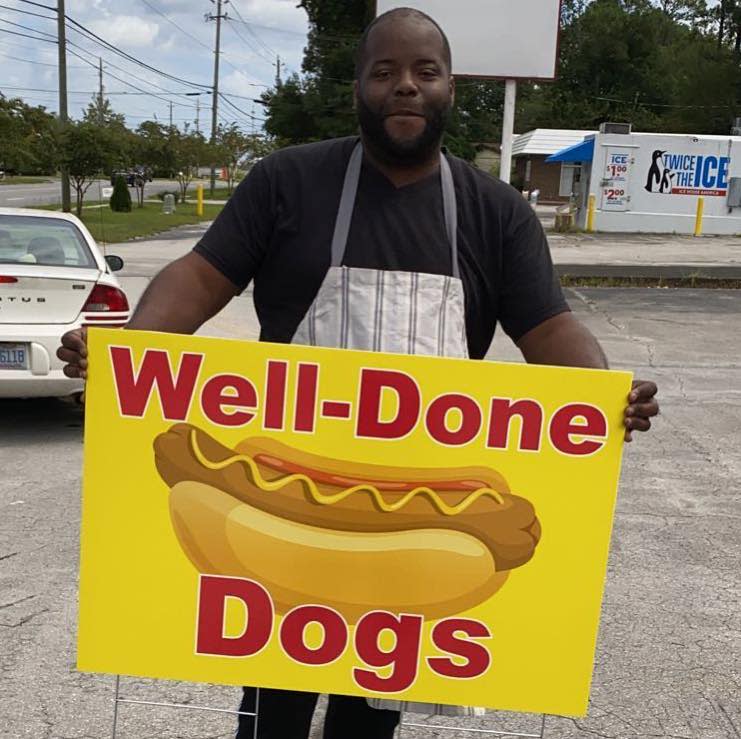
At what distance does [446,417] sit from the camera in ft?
6.28

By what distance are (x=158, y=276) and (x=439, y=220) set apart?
632 millimetres

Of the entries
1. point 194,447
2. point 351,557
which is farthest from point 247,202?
point 351,557

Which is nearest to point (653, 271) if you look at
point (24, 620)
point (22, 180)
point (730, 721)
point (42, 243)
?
point (42, 243)

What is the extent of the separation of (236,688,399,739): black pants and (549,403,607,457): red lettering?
0.82 meters

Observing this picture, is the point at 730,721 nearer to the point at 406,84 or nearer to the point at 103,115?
the point at 406,84

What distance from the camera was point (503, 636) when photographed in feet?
6.66

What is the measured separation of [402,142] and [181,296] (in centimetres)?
57

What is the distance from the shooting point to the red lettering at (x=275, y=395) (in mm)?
1911

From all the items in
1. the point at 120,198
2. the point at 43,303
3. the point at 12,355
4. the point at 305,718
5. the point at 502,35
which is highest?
the point at 502,35

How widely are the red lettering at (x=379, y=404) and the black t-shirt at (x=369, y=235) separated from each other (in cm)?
26

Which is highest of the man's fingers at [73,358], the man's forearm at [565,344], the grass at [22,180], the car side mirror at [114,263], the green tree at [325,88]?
the green tree at [325,88]

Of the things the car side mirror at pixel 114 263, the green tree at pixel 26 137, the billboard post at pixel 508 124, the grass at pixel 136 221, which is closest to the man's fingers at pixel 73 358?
the car side mirror at pixel 114 263

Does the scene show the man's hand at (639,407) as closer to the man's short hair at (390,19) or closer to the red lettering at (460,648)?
the red lettering at (460,648)

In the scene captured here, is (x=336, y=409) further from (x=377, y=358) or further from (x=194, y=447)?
Result: (x=194, y=447)
